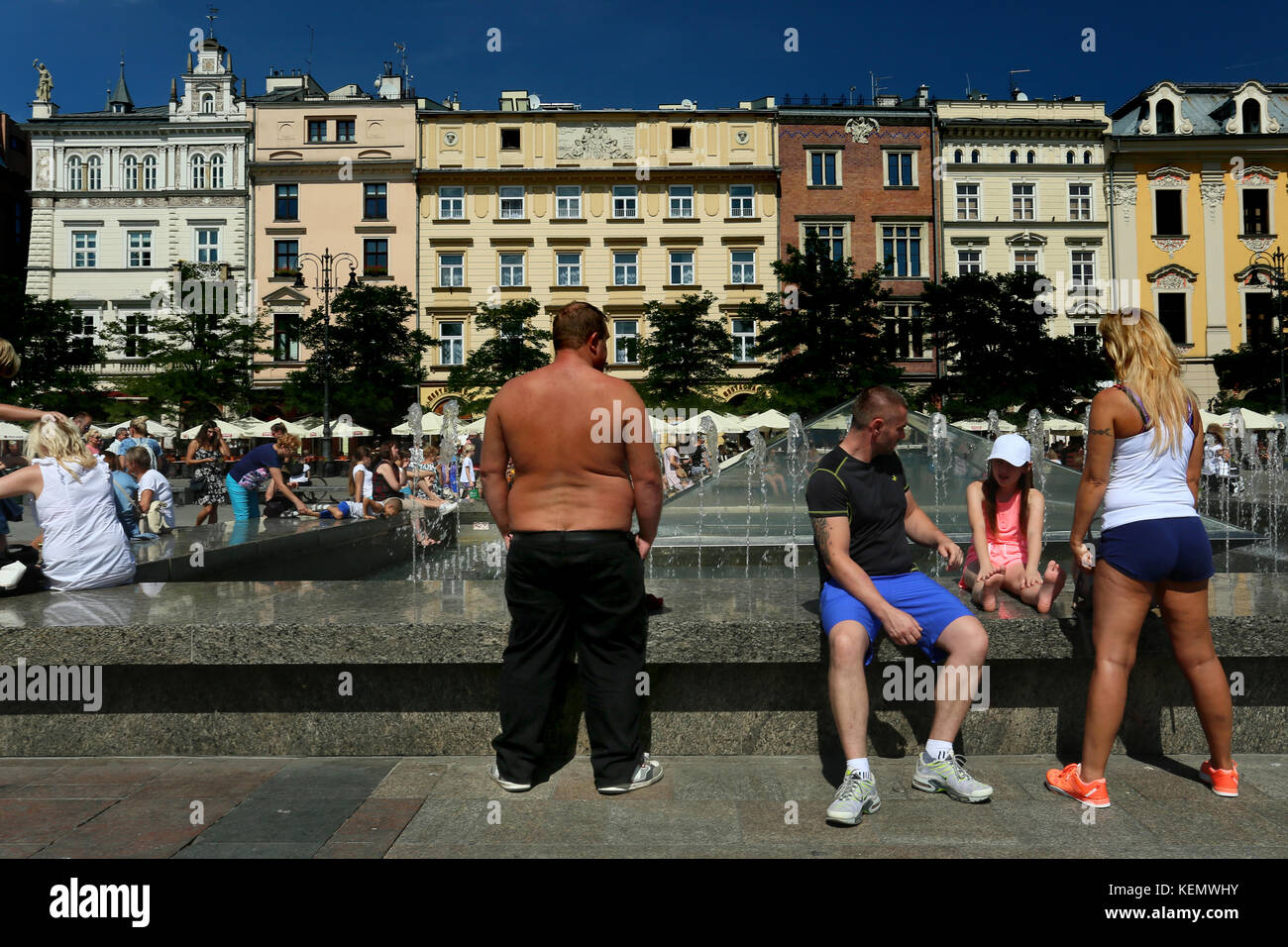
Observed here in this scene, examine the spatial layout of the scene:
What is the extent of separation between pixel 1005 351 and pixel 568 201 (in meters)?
19.4

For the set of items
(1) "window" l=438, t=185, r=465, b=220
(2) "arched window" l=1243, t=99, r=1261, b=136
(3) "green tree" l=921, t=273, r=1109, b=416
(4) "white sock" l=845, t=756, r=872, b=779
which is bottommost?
(4) "white sock" l=845, t=756, r=872, b=779

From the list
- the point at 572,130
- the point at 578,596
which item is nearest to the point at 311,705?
the point at 578,596

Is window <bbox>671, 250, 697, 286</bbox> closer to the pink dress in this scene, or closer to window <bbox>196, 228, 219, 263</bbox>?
window <bbox>196, 228, 219, 263</bbox>

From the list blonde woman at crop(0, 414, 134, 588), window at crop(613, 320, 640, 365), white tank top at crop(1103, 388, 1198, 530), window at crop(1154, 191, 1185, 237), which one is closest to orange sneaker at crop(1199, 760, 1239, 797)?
white tank top at crop(1103, 388, 1198, 530)

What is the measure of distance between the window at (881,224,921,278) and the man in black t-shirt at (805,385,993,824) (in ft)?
138

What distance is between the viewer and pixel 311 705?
408 cm

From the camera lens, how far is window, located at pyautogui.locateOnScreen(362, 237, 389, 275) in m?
43.3

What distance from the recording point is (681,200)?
43188mm

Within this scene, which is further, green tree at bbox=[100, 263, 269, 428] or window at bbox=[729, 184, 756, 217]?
window at bbox=[729, 184, 756, 217]

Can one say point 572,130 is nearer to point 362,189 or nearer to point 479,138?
point 479,138

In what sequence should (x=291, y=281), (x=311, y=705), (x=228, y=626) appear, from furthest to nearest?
(x=291, y=281), (x=311, y=705), (x=228, y=626)

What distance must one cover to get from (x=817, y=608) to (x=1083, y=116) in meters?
45.7

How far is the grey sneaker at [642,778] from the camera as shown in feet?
11.8

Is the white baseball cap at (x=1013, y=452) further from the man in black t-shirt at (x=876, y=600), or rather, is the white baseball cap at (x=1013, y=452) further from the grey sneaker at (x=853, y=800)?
the grey sneaker at (x=853, y=800)
